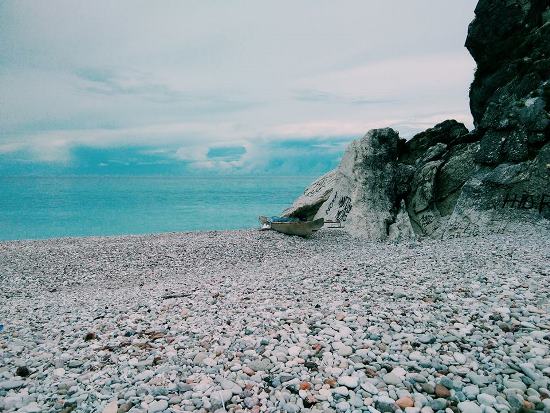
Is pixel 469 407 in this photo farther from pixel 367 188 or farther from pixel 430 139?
pixel 430 139

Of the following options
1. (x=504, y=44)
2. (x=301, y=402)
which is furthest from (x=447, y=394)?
(x=504, y=44)

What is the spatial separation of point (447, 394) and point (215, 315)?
4.72 metres

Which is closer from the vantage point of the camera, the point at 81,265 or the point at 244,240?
the point at 81,265

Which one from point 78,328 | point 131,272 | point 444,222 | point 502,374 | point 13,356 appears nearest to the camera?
point 502,374

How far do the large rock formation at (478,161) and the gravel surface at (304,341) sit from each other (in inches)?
191

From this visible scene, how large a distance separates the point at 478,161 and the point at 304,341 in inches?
613

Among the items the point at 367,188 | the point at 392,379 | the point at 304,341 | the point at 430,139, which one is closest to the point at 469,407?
the point at 392,379

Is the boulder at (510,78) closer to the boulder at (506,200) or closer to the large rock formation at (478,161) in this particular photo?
the large rock formation at (478,161)

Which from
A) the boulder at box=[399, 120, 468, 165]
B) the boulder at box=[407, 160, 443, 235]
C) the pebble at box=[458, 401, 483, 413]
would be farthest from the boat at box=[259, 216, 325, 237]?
the pebble at box=[458, 401, 483, 413]

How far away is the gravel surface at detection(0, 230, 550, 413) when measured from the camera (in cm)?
536

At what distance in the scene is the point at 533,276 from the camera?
943 cm

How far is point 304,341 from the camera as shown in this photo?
22.1 feet

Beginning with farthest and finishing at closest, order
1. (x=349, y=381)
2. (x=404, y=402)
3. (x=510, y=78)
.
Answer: (x=510, y=78)
(x=349, y=381)
(x=404, y=402)

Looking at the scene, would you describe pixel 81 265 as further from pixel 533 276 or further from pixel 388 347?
pixel 533 276
